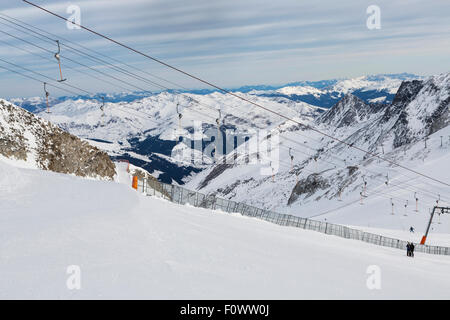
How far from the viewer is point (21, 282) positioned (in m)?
10.9

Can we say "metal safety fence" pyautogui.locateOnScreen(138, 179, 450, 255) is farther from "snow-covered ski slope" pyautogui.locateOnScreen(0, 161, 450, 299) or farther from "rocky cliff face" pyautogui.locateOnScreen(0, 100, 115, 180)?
"rocky cliff face" pyautogui.locateOnScreen(0, 100, 115, 180)

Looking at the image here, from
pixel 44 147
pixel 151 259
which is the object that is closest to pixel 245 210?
pixel 151 259

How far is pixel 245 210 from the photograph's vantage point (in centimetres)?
3866

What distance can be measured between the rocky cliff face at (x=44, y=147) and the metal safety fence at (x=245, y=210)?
2730 cm

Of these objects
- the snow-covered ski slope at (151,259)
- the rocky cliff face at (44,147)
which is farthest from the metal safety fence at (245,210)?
the rocky cliff face at (44,147)

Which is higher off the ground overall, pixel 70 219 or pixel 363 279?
pixel 70 219

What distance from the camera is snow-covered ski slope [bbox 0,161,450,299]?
11.4 meters

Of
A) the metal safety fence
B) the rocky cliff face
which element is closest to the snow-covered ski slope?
the metal safety fence

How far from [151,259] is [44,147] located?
50.4 m

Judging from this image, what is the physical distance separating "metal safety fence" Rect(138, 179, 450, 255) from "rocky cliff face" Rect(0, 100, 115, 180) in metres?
27.3

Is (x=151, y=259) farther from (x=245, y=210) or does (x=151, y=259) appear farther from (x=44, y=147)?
(x=44, y=147)

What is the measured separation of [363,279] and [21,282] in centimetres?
1335
